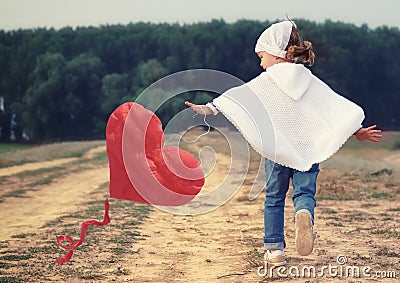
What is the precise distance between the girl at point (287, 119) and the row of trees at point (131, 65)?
39.5m

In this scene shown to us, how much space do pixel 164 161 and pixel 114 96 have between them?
4878cm

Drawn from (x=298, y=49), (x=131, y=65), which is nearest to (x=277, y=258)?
(x=298, y=49)

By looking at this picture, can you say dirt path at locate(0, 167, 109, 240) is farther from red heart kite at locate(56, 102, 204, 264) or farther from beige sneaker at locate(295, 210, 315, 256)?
beige sneaker at locate(295, 210, 315, 256)

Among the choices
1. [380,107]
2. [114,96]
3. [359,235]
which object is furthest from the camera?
[114,96]

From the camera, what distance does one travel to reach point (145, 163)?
6223 mm

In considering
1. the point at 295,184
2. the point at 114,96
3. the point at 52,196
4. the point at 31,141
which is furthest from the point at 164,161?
the point at 114,96

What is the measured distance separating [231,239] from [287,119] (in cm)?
222

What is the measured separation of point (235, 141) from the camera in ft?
22.5

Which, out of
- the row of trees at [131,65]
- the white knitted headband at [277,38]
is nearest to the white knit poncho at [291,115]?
the white knitted headband at [277,38]

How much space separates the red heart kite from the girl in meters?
0.79

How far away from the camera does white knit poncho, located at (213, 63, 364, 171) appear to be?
218 inches

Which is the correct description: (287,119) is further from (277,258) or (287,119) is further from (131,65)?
(131,65)

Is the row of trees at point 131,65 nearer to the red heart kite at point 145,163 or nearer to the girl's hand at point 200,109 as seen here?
the red heart kite at point 145,163

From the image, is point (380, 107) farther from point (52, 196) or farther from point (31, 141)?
point (52, 196)
